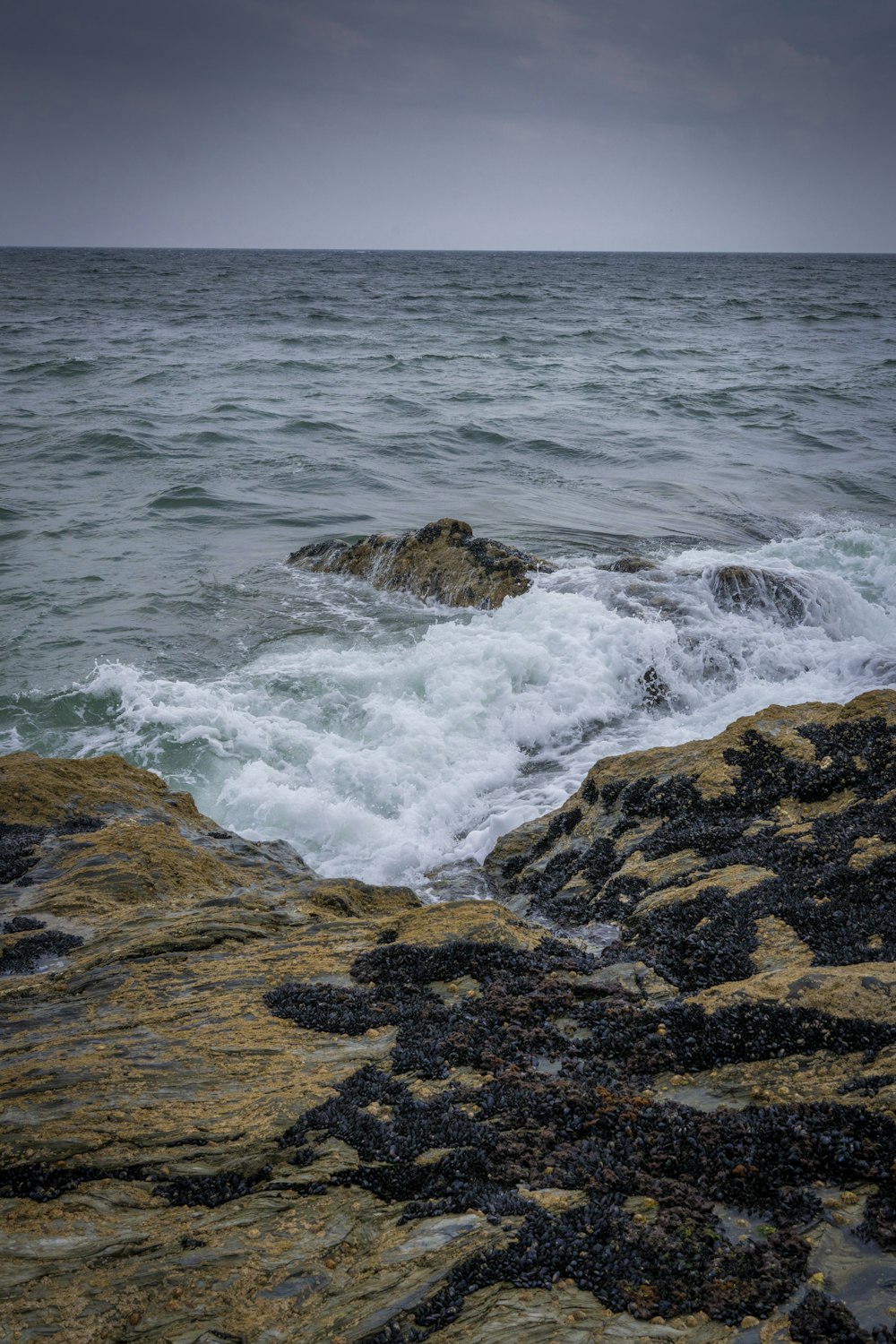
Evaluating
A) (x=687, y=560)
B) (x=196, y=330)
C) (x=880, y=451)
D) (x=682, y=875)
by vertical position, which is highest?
(x=196, y=330)

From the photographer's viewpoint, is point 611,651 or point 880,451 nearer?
point 611,651

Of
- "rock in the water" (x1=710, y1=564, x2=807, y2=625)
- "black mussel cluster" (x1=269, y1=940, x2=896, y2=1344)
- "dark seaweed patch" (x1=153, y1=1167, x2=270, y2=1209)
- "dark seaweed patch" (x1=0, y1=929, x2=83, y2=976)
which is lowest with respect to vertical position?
"dark seaweed patch" (x1=0, y1=929, x2=83, y2=976)

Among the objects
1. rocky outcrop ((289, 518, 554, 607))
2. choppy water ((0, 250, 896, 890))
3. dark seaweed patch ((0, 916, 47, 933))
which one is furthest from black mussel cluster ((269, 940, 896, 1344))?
rocky outcrop ((289, 518, 554, 607))

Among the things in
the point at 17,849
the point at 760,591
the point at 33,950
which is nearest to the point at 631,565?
the point at 760,591

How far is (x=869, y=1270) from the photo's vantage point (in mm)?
2959

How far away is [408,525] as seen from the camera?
2084 centimetres

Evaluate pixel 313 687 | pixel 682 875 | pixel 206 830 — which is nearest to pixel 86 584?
pixel 313 687

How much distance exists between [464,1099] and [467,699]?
8.30 meters

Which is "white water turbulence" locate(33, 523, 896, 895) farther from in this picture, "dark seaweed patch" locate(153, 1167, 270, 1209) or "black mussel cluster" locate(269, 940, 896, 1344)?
"dark seaweed patch" locate(153, 1167, 270, 1209)

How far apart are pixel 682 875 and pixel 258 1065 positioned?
3492mm

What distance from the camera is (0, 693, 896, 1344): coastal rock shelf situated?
3.05 metres

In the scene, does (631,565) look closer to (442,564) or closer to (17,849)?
(442,564)

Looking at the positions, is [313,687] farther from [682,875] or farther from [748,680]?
[682,875]

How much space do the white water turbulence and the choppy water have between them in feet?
0.16
